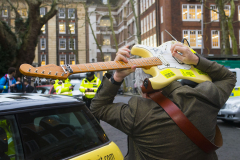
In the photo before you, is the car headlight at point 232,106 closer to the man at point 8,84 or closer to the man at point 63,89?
the man at point 63,89

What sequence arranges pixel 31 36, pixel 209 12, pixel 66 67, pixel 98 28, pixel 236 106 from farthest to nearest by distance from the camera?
1. pixel 98 28
2. pixel 209 12
3. pixel 31 36
4. pixel 236 106
5. pixel 66 67

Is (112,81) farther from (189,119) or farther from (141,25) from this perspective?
(141,25)

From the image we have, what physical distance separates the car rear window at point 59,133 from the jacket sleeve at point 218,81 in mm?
1199

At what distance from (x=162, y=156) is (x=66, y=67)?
0.74m

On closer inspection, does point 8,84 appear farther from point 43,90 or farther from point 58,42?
point 58,42

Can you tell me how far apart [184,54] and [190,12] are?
32879 millimetres

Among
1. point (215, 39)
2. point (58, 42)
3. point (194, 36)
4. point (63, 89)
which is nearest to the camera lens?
point (63, 89)

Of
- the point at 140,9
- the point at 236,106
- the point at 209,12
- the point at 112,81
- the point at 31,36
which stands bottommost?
the point at 236,106

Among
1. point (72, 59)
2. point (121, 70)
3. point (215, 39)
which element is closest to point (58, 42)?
point (72, 59)

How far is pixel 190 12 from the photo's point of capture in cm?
3228

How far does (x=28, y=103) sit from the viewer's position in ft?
6.96

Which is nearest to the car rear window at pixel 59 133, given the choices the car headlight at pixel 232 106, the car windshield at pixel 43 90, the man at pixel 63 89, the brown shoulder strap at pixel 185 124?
the brown shoulder strap at pixel 185 124

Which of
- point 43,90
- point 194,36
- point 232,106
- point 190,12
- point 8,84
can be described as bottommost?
point 232,106

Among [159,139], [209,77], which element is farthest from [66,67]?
[209,77]
